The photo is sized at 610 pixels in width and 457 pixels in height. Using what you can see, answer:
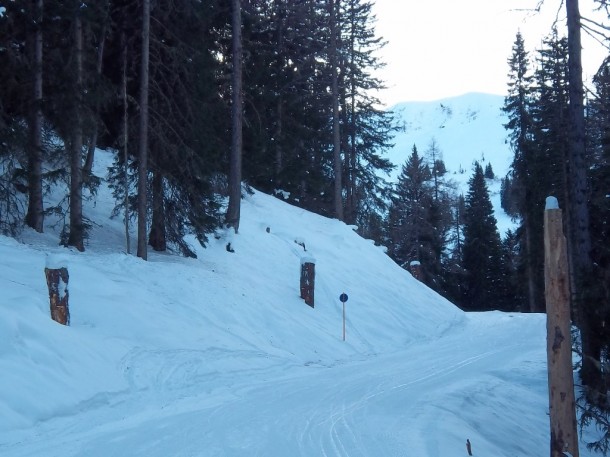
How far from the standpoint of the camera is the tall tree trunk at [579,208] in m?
12.0

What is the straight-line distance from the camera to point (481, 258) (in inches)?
1992

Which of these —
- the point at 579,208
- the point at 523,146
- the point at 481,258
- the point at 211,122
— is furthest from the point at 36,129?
the point at 481,258

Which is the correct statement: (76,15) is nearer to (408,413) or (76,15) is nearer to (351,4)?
(408,413)

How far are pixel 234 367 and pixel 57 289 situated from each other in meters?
3.84

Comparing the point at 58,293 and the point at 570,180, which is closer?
the point at 58,293

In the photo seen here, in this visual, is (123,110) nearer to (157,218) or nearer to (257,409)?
(157,218)

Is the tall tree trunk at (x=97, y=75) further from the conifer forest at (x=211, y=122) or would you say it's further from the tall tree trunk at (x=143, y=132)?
the tall tree trunk at (x=143, y=132)

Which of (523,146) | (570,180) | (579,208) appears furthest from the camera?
(523,146)

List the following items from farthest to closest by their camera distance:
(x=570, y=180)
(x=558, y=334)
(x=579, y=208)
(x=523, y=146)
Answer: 1. (x=523, y=146)
2. (x=570, y=180)
3. (x=579, y=208)
4. (x=558, y=334)

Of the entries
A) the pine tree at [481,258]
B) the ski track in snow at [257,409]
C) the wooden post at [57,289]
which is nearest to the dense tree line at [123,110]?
the wooden post at [57,289]

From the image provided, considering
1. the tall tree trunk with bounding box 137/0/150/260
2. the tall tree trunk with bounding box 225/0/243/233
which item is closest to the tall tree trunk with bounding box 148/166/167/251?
the tall tree trunk with bounding box 137/0/150/260

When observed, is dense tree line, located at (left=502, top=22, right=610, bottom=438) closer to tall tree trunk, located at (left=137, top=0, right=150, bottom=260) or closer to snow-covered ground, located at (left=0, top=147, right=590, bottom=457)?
snow-covered ground, located at (left=0, top=147, right=590, bottom=457)

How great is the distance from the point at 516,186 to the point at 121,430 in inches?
1214

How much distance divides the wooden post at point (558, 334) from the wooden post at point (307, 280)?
11667mm
